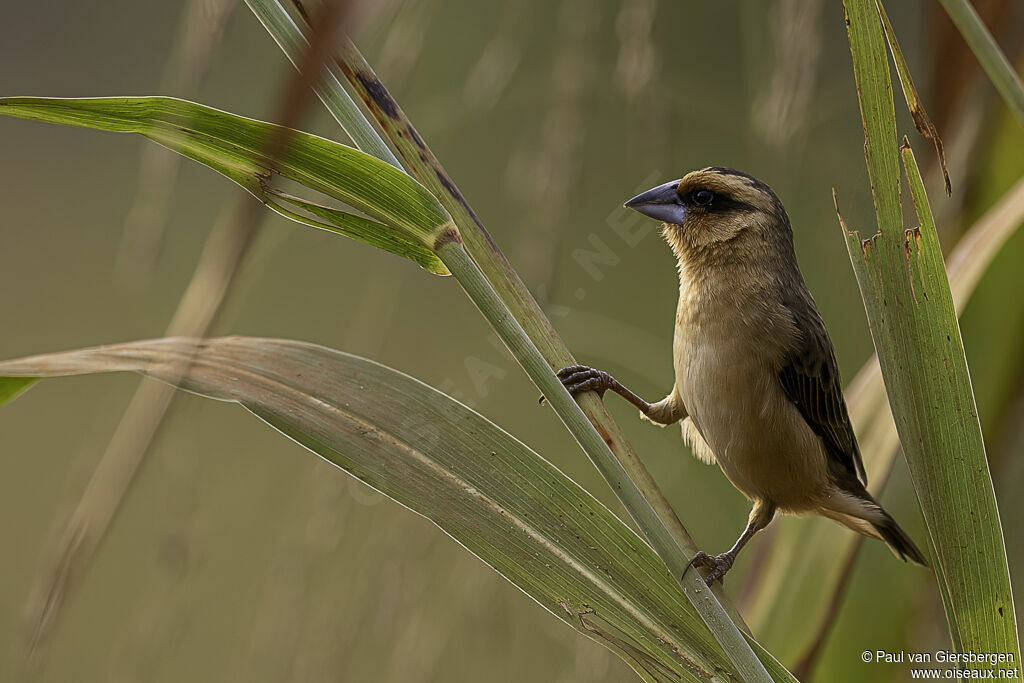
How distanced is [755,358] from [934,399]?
2.52 feet

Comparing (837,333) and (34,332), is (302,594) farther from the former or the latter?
(34,332)

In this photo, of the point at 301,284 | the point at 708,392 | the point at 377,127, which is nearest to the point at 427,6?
the point at 377,127

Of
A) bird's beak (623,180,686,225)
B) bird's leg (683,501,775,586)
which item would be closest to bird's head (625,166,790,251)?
bird's beak (623,180,686,225)

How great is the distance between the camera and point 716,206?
176 centimetres

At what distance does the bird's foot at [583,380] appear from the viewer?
109 centimetres

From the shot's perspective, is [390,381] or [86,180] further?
[86,180]

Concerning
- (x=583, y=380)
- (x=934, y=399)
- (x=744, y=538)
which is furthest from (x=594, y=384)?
(x=744, y=538)

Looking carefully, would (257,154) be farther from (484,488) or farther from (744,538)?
(744,538)

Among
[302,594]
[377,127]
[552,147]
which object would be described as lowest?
[302,594]

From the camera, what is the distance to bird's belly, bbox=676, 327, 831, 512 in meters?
1.65

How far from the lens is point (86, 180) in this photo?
178 inches

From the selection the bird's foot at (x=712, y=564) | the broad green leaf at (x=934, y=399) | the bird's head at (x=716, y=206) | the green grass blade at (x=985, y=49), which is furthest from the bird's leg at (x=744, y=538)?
the green grass blade at (x=985, y=49)

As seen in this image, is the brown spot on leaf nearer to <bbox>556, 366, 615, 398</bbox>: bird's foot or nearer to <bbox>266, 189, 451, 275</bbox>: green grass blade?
<bbox>266, 189, 451, 275</bbox>: green grass blade

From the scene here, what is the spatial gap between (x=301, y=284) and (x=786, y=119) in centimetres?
313
